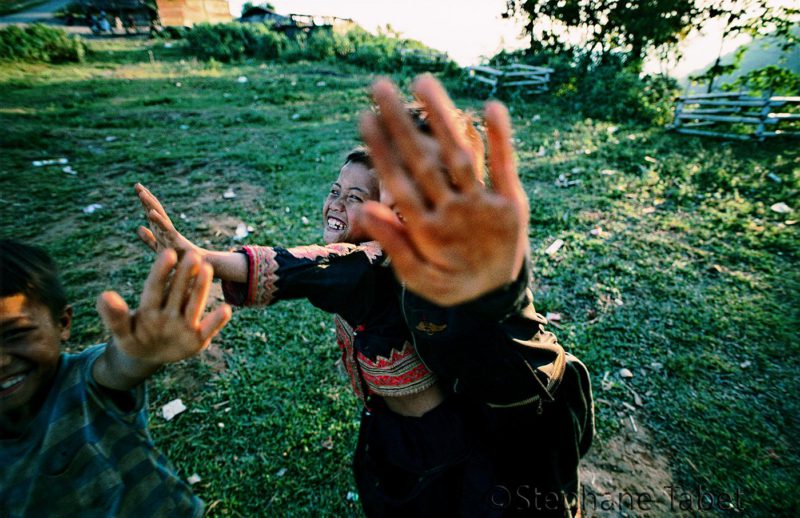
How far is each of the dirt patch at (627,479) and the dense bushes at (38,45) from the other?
18.3 meters

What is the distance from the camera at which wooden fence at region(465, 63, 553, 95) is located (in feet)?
40.5

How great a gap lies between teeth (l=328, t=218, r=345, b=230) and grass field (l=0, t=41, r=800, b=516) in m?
1.70

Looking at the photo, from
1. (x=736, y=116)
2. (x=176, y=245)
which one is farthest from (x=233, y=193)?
(x=736, y=116)

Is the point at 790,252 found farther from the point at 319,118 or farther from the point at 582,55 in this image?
the point at 582,55

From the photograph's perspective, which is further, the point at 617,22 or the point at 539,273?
the point at 617,22

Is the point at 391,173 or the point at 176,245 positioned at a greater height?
the point at 391,173

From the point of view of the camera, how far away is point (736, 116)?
26.5ft

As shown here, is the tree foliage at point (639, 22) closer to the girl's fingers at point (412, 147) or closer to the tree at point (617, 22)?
the tree at point (617, 22)

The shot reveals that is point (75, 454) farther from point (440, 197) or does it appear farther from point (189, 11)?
point (189, 11)

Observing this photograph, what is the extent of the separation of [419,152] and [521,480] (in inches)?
50.8

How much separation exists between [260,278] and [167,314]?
0.26 m

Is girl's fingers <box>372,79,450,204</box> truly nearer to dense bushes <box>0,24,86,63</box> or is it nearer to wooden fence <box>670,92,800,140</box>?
wooden fence <box>670,92,800,140</box>

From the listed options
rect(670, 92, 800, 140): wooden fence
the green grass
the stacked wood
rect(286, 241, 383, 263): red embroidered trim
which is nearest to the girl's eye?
rect(286, 241, 383, 263): red embroidered trim

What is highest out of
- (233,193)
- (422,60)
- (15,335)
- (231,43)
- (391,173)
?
(231,43)
